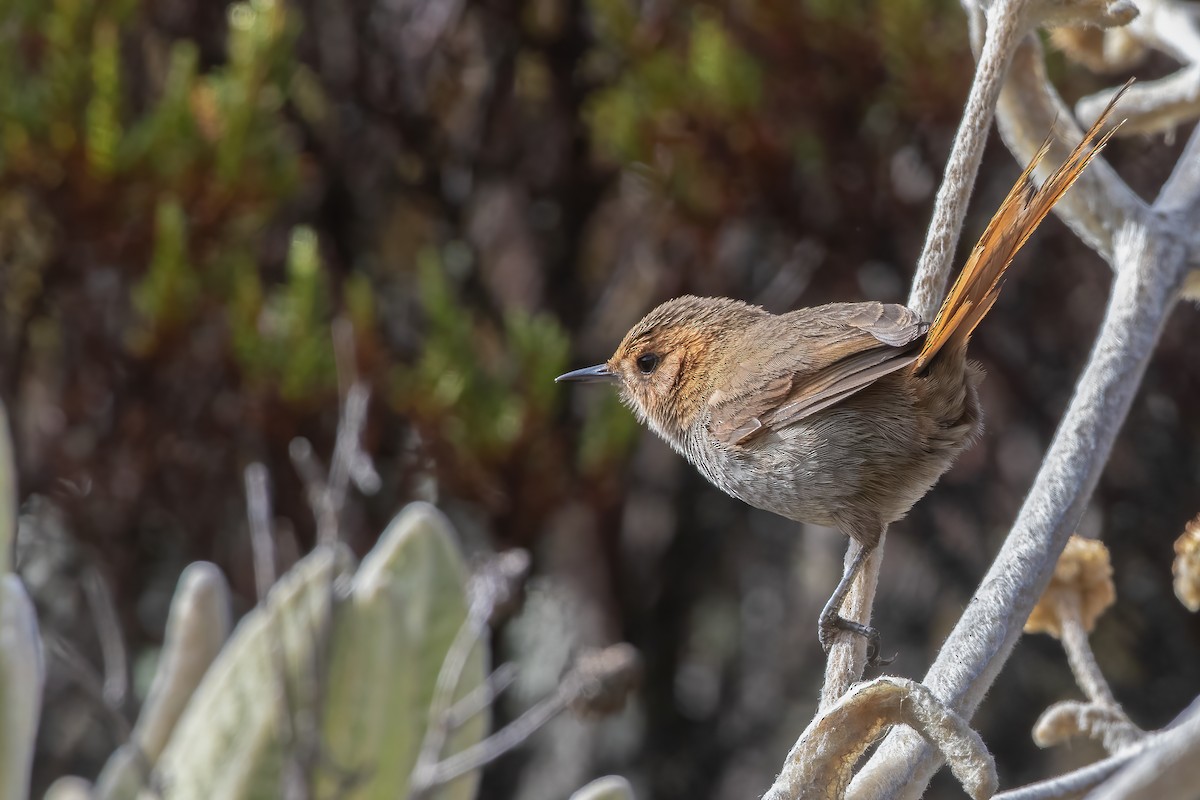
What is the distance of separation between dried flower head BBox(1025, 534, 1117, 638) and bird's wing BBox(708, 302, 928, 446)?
357 mm

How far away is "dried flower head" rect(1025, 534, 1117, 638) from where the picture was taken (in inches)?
61.4

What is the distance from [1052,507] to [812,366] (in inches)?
28.4

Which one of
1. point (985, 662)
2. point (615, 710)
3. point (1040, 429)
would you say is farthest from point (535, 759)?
point (985, 662)

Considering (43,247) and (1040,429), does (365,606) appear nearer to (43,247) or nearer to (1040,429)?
(43,247)

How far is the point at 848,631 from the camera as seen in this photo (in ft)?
5.04

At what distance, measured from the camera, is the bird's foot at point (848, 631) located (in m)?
1.52

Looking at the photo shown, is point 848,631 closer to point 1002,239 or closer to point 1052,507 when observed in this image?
point 1052,507

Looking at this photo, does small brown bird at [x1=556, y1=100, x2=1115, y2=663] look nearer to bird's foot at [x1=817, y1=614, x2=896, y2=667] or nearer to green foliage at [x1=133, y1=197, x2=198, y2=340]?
bird's foot at [x1=817, y1=614, x2=896, y2=667]

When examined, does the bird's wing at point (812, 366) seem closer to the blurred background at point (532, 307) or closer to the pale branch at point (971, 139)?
the pale branch at point (971, 139)

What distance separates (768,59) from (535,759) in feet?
8.72

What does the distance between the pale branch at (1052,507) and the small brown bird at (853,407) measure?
139 mm

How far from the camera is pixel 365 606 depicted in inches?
106

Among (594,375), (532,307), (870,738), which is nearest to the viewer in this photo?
(870,738)

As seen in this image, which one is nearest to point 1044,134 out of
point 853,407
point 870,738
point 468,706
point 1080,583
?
point 853,407
